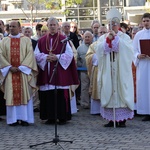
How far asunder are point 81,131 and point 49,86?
1304mm

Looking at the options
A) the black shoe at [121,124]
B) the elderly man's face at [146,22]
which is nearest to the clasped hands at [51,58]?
the black shoe at [121,124]

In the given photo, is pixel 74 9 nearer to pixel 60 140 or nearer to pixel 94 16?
pixel 94 16

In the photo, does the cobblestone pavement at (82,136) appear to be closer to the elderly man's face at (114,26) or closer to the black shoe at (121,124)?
the black shoe at (121,124)

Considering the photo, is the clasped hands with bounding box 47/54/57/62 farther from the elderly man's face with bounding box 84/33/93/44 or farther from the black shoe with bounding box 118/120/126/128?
the elderly man's face with bounding box 84/33/93/44

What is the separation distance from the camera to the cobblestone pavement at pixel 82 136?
27.2ft

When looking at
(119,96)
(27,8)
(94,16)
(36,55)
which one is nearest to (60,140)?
(119,96)

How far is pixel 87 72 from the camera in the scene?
12680 millimetres

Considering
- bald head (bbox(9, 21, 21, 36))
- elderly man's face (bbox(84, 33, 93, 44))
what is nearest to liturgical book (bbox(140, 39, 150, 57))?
elderly man's face (bbox(84, 33, 93, 44))

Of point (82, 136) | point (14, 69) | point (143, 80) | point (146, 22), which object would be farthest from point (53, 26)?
point (82, 136)

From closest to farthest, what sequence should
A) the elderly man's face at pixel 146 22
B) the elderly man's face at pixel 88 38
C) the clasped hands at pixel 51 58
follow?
the clasped hands at pixel 51 58
the elderly man's face at pixel 146 22
the elderly man's face at pixel 88 38

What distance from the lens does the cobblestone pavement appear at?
327 inches

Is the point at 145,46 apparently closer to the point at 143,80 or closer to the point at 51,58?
the point at 143,80

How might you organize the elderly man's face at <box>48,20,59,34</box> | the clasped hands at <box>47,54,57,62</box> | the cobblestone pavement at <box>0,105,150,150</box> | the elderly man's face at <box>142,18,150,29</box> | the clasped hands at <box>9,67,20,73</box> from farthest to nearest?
the elderly man's face at <box>142,18,150,29</box>
the elderly man's face at <box>48,20,59,34</box>
the clasped hands at <box>9,67,20,73</box>
the clasped hands at <box>47,54,57,62</box>
the cobblestone pavement at <box>0,105,150,150</box>

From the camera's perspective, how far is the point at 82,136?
9.13m
